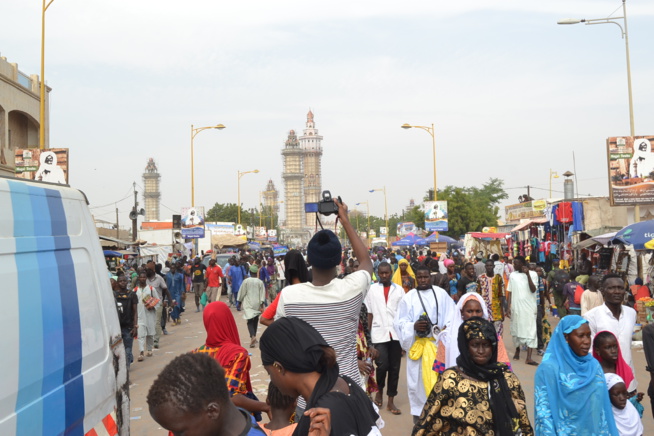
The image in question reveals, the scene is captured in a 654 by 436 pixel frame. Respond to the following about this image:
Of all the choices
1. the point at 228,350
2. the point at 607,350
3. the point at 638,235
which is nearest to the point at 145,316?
the point at 228,350

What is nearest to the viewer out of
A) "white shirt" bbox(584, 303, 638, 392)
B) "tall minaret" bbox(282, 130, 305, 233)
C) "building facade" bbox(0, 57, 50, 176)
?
"white shirt" bbox(584, 303, 638, 392)

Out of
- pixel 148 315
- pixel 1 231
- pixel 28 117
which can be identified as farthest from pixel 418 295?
pixel 28 117

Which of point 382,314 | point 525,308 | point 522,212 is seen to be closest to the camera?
point 382,314

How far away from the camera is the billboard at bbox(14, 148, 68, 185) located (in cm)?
2008

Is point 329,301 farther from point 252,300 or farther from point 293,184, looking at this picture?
point 293,184

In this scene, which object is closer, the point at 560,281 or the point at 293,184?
the point at 560,281

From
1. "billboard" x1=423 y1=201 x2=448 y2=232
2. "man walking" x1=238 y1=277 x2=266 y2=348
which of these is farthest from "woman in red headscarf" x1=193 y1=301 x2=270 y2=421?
"billboard" x1=423 y1=201 x2=448 y2=232

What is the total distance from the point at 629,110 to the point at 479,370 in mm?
18233

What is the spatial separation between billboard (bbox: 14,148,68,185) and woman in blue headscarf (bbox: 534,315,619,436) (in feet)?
60.0

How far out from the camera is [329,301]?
144 inches

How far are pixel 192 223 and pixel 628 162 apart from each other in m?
21.1

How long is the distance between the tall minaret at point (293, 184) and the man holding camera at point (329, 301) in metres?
186

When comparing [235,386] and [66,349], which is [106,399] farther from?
[235,386]

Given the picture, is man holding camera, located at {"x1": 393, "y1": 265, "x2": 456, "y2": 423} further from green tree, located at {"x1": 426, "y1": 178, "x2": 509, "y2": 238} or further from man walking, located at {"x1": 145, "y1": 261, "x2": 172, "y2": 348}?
green tree, located at {"x1": 426, "y1": 178, "x2": 509, "y2": 238}
